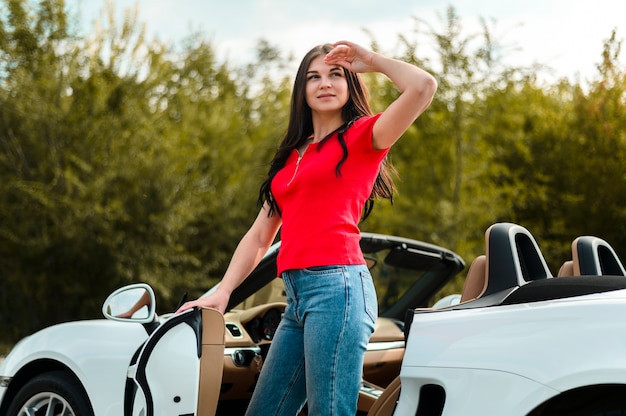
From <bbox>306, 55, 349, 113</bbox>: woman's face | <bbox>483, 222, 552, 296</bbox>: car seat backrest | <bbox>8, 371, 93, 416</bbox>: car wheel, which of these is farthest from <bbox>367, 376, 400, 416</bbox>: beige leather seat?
<bbox>8, 371, 93, 416</bbox>: car wheel

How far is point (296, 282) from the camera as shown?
2.92m

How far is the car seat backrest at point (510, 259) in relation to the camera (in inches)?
116

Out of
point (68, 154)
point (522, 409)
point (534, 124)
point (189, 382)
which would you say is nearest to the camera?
point (522, 409)

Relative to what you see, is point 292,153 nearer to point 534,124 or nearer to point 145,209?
point 145,209

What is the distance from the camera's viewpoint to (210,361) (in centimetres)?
316

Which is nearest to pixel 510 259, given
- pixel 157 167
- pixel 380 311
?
pixel 380 311

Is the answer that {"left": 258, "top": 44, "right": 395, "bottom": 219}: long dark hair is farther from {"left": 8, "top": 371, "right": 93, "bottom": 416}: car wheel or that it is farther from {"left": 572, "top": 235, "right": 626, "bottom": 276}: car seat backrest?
{"left": 8, "top": 371, "right": 93, "bottom": 416}: car wheel

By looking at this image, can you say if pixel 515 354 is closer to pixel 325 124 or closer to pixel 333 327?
pixel 333 327

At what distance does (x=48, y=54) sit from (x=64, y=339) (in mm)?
14295

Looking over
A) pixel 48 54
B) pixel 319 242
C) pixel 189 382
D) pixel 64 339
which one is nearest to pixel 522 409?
pixel 319 242

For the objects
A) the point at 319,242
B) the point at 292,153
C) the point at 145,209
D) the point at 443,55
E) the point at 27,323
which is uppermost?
the point at 443,55

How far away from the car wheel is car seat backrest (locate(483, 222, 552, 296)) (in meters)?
1.84

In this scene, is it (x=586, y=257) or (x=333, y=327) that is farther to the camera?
(x=586, y=257)

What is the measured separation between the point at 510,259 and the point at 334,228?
2.11 feet
